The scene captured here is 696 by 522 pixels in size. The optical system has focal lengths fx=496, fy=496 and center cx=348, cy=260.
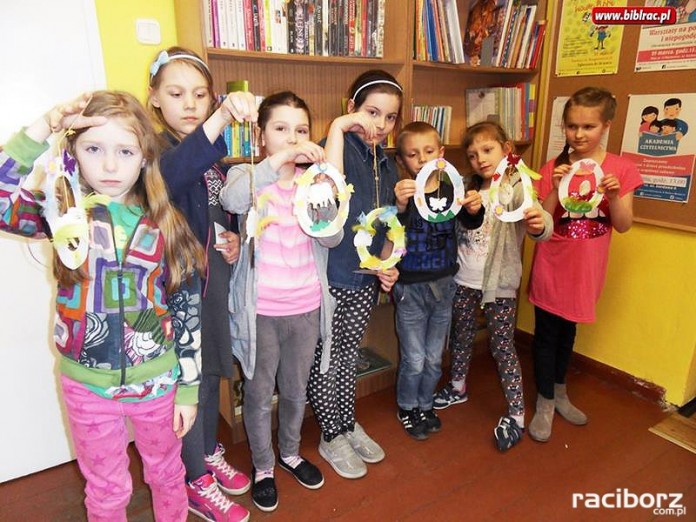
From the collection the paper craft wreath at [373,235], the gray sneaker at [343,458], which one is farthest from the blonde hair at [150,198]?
the gray sneaker at [343,458]

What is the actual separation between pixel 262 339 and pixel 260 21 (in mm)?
1201

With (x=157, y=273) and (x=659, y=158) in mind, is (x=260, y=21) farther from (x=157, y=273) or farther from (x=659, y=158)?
(x=659, y=158)

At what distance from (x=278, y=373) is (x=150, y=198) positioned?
2.56ft

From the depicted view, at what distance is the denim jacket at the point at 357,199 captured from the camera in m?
1.69

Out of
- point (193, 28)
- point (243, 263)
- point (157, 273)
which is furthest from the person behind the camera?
point (193, 28)

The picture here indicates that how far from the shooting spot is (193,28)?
5.86 ft

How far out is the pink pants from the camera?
3.92ft

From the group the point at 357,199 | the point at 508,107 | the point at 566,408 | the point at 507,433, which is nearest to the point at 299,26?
the point at 357,199

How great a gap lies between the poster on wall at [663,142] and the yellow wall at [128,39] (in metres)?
2.04

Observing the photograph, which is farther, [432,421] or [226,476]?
[432,421]

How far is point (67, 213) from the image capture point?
3.49ft

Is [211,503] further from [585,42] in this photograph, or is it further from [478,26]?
[585,42]

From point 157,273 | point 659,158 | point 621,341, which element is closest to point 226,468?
point 157,273
